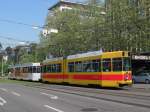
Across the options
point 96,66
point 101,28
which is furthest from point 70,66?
point 101,28

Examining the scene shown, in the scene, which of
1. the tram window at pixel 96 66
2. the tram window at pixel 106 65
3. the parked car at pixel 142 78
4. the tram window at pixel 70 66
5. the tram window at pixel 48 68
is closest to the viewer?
the tram window at pixel 106 65

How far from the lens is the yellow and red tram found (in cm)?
3881

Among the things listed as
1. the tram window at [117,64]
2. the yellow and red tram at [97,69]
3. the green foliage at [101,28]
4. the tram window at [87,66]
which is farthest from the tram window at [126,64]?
the green foliage at [101,28]

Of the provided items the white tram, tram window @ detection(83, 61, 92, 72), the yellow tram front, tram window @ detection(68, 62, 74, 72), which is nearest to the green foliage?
the white tram

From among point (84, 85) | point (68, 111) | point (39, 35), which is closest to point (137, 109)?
point (68, 111)

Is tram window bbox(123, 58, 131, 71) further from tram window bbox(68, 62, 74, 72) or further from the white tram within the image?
the white tram

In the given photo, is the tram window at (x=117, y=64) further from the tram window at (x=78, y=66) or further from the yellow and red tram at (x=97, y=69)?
the tram window at (x=78, y=66)

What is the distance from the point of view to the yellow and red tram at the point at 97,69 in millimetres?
38812

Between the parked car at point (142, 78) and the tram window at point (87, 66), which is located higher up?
the tram window at point (87, 66)

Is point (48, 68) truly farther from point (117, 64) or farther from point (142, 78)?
point (117, 64)

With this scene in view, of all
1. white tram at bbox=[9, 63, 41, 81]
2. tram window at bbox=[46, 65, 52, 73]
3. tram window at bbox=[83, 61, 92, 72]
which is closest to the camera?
tram window at bbox=[83, 61, 92, 72]

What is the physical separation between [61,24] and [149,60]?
1067 inches

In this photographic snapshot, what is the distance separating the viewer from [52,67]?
56.5 metres

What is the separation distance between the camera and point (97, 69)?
1633 inches
